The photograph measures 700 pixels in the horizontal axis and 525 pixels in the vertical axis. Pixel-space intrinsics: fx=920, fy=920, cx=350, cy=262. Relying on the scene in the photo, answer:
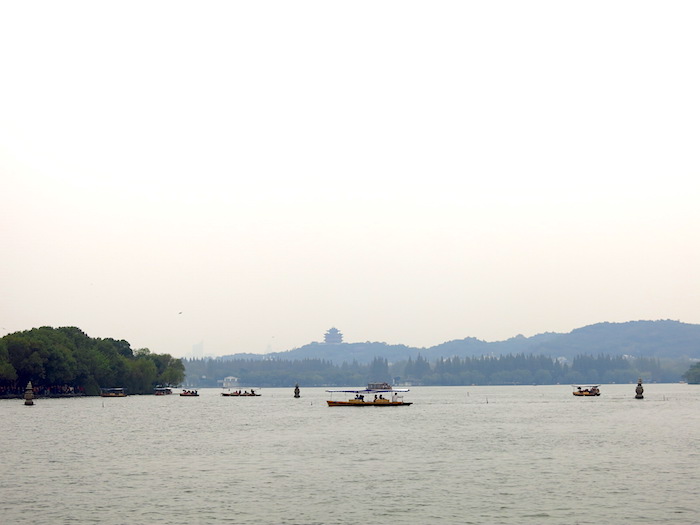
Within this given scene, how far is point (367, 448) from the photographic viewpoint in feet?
330

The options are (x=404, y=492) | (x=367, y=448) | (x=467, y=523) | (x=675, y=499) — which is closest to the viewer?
(x=467, y=523)

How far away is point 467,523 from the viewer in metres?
54.0

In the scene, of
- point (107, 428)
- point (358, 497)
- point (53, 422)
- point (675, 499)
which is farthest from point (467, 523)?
point (53, 422)

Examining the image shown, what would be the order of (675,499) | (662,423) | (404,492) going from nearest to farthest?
(675,499) → (404,492) → (662,423)

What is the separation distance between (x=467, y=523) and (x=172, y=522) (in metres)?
17.3

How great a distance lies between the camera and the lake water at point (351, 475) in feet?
188

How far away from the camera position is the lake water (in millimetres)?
57219

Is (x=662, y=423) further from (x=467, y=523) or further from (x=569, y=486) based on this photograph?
(x=467, y=523)

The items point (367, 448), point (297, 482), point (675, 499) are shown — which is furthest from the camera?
point (367, 448)

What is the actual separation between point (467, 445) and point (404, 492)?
130 ft

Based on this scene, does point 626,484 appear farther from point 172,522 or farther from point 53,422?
point 53,422

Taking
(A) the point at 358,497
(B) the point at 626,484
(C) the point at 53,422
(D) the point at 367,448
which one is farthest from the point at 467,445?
(C) the point at 53,422

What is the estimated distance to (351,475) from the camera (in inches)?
2987

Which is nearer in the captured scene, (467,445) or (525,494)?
(525,494)
